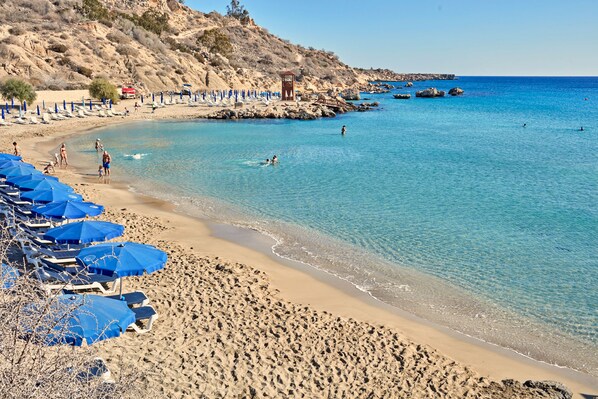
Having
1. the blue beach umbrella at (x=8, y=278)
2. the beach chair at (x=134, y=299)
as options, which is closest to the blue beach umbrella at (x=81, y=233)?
the beach chair at (x=134, y=299)

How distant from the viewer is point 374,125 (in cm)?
A: 5156

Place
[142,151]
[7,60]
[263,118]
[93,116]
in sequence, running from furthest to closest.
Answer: [263,118]
[7,60]
[93,116]
[142,151]

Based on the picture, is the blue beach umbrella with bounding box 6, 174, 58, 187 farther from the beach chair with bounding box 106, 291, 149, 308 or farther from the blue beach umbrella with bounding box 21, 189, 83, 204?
the beach chair with bounding box 106, 291, 149, 308

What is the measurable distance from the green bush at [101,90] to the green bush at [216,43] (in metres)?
46.8

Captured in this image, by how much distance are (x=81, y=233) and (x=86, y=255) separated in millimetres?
1309

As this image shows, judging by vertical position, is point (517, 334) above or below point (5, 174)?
below

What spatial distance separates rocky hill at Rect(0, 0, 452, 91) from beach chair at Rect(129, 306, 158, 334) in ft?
154

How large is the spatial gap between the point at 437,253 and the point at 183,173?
14679mm

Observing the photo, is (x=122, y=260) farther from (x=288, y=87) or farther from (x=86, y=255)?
(x=288, y=87)

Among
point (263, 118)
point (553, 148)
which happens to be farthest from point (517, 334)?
point (263, 118)

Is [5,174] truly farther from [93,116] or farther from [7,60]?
[7,60]

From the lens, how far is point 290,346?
903 centimetres

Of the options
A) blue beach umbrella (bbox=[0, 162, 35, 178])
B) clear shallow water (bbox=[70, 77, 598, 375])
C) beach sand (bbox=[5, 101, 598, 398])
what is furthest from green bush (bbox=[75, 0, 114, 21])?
beach sand (bbox=[5, 101, 598, 398])

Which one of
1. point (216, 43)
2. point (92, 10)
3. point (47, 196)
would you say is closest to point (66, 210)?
point (47, 196)
